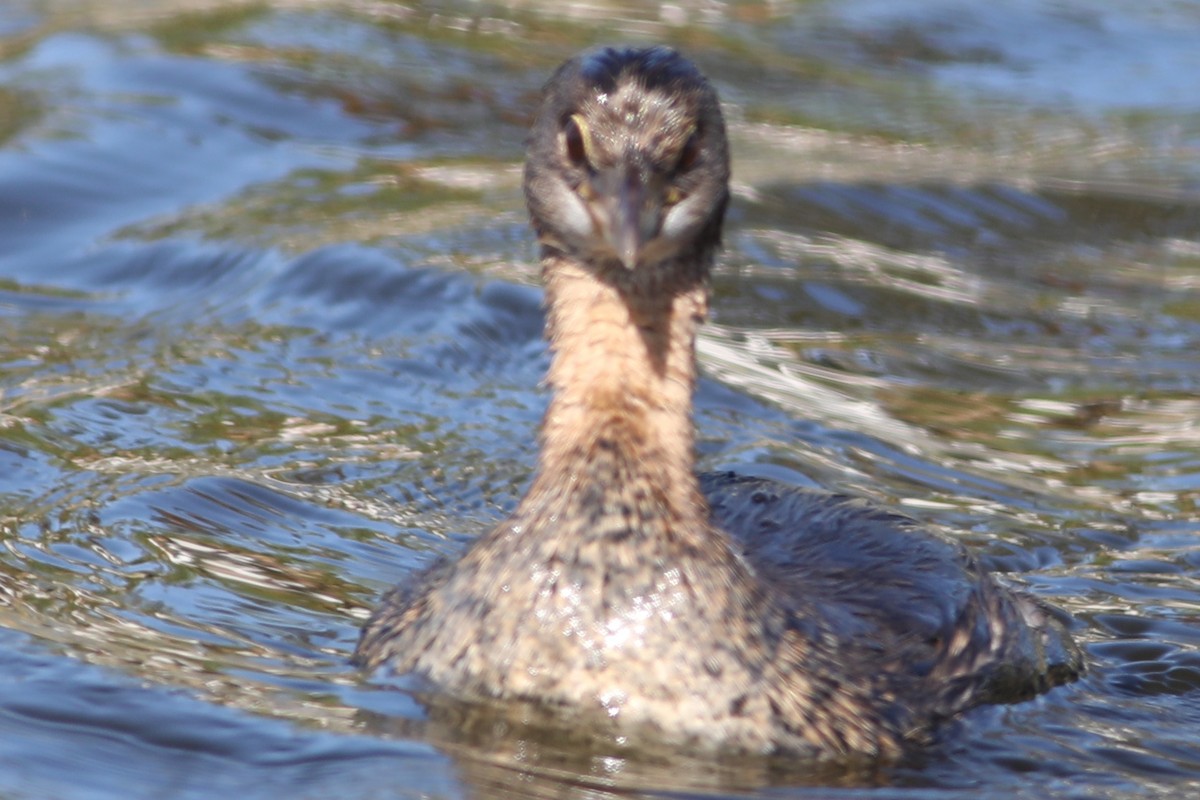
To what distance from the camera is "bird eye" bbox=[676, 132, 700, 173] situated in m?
5.29

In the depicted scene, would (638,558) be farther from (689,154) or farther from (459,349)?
(459,349)

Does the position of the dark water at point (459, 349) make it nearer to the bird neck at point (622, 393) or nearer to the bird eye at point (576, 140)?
the bird neck at point (622, 393)

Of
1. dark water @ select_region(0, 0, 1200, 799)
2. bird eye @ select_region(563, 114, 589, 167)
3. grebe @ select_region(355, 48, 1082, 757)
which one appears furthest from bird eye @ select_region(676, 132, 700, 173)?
dark water @ select_region(0, 0, 1200, 799)

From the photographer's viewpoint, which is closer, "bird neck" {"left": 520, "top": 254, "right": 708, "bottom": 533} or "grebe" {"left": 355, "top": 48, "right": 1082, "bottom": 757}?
"grebe" {"left": 355, "top": 48, "right": 1082, "bottom": 757}

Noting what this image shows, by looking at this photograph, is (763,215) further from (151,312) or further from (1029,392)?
(151,312)

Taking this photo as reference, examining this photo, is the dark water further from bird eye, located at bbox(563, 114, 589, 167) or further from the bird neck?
bird eye, located at bbox(563, 114, 589, 167)

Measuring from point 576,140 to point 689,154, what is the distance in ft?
0.94

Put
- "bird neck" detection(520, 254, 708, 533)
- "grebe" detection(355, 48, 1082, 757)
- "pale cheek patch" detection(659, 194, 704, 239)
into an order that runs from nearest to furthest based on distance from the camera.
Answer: "grebe" detection(355, 48, 1082, 757) < "pale cheek patch" detection(659, 194, 704, 239) < "bird neck" detection(520, 254, 708, 533)

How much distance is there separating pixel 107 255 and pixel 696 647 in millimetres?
5540

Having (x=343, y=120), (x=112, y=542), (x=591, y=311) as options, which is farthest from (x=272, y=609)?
(x=343, y=120)

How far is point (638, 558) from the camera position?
5.38 m

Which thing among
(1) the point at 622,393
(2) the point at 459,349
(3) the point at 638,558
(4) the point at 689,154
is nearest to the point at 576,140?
(4) the point at 689,154

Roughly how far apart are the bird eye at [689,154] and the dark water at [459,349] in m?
1.46

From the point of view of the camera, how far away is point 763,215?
441 inches
